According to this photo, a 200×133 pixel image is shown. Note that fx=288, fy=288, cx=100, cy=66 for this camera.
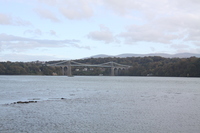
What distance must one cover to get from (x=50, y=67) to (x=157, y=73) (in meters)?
36.3

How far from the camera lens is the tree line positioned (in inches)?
2980

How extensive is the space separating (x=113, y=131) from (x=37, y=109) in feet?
18.9

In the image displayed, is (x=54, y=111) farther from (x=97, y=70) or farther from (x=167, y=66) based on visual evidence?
(x=97, y=70)

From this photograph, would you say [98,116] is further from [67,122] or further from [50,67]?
[50,67]

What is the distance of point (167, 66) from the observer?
3310 inches

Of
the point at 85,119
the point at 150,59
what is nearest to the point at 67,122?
the point at 85,119

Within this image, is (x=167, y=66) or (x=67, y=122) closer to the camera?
(x=67, y=122)

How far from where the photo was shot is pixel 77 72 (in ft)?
361

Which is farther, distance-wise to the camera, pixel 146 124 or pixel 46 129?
pixel 146 124

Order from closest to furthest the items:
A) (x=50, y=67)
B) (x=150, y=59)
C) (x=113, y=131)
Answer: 1. (x=113, y=131)
2. (x=50, y=67)
3. (x=150, y=59)

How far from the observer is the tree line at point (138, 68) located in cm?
7569

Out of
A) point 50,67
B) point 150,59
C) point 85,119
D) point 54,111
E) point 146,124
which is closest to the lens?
point 146,124

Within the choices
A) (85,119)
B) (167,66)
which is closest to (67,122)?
(85,119)

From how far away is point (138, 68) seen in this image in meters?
96.9
